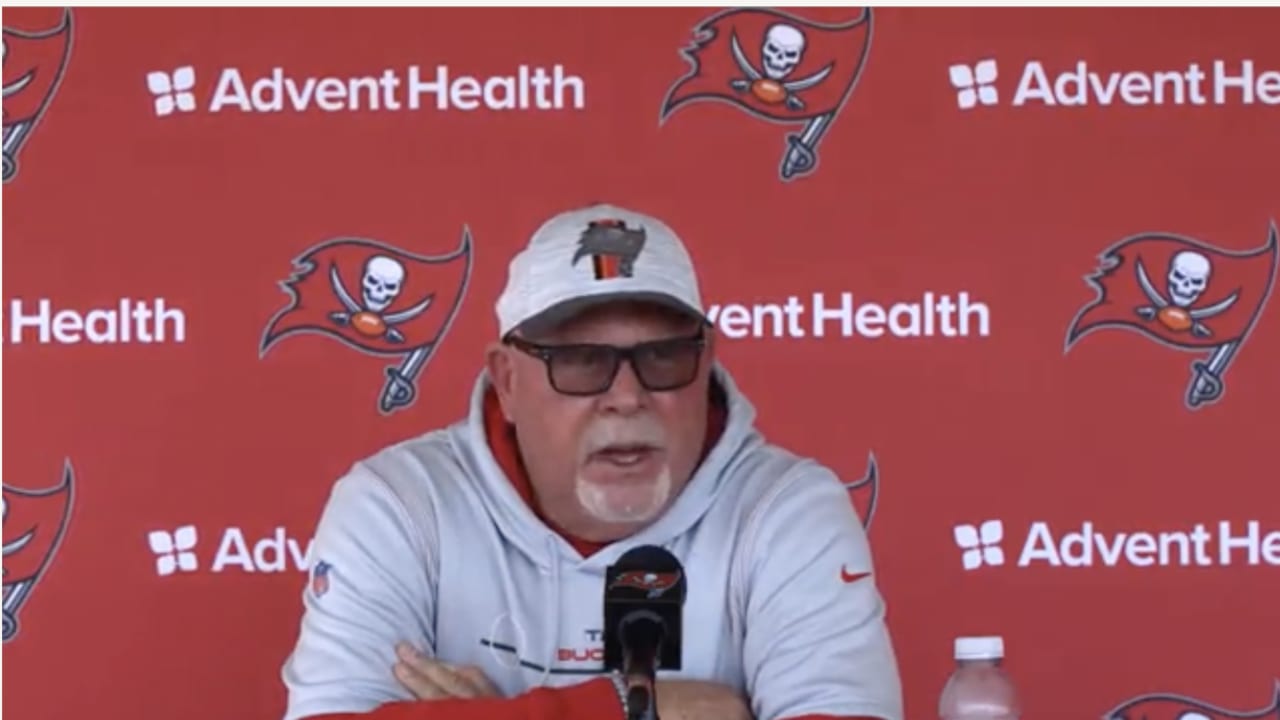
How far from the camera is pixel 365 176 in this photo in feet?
12.7

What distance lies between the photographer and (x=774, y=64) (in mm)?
3861

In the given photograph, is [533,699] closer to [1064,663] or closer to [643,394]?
[643,394]

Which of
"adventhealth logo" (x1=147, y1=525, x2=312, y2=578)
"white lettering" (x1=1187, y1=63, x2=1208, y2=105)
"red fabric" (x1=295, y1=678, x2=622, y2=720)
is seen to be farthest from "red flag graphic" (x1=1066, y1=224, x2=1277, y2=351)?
"red fabric" (x1=295, y1=678, x2=622, y2=720)

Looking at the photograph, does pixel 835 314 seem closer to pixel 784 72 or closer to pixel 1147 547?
pixel 784 72

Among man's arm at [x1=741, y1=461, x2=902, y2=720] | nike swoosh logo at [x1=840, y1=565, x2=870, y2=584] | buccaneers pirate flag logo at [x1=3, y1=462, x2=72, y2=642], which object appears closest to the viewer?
man's arm at [x1=741, y1=461, x2=902, y2=720]

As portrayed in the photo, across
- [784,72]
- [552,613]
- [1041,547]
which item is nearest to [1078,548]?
[1041,547]

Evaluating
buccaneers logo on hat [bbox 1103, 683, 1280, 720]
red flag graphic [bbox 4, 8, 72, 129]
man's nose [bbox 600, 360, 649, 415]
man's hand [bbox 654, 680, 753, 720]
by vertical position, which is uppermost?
red flag graphic [bbox 4, 8, 72, 129]

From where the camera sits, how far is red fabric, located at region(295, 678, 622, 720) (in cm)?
265

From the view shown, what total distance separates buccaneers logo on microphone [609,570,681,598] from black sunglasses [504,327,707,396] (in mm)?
503

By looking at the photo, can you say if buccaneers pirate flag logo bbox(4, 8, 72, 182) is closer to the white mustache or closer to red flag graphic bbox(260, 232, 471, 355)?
red flag graphic bbox(260, 232, 471, 355)

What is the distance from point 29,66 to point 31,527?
2.50 feet

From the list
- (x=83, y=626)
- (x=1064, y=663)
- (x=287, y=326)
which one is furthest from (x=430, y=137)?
(x=1064, y=663)

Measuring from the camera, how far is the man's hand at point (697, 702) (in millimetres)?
2729

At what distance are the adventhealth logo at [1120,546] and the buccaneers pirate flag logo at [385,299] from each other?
928 mm
